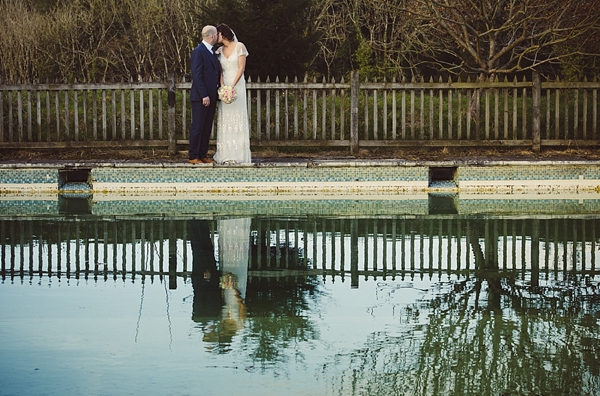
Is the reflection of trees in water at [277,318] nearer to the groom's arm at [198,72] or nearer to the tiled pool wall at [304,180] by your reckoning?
the tiled pool wall at [304,180]

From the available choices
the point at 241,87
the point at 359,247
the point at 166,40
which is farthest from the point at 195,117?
the point at 166,40

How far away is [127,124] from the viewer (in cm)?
1898

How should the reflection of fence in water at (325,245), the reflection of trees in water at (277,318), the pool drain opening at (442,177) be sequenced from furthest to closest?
the pool drain opening at (442,177) < the reflection of fence in water at (325,245) < the reflection of trees in water at (277,318)

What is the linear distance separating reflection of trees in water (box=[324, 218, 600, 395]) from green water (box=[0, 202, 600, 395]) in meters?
0.01

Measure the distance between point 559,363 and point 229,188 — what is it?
9108mm

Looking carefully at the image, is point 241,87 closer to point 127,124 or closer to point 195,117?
point 195,117

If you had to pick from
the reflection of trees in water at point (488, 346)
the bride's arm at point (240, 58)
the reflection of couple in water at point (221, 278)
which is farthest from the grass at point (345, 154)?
the reflection of trees in water at point (488, 346)

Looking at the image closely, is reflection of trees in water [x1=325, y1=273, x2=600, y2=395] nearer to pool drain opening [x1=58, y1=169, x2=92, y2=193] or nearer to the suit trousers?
the suit trousers

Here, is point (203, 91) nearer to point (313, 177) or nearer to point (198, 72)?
point (198, 72)

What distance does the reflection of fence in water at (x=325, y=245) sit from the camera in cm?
697

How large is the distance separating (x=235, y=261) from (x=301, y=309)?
5.54 feet

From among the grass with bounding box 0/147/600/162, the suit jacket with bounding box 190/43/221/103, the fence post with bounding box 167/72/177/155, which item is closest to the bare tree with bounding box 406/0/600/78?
the grass with bounding box 0/147/600/162

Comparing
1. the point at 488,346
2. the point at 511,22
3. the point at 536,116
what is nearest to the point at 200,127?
the point at 536,116

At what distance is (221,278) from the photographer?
6441 millimetres
